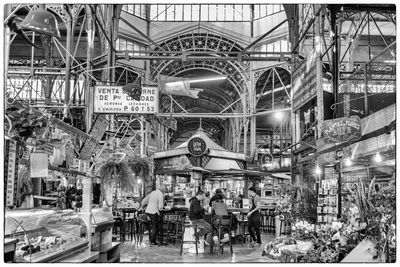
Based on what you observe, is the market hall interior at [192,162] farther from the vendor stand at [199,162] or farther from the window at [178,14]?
the window at [178,14]

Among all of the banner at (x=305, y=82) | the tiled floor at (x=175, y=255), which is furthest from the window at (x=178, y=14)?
the tiled floor at (x=175, y=255)

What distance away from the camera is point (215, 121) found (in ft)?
151

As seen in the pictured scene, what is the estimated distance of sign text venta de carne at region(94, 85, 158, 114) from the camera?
1002cm

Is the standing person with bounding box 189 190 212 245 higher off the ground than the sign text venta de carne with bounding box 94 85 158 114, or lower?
lower

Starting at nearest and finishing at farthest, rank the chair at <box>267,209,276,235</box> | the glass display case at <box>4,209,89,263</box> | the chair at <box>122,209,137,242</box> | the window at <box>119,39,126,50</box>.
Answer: the glass display case at <box>4,209,89,263</box> < the chair at <box>122,209,137,242</box> < the chair at <box>267,209,276,235</box> < the window at <box>119,39,126,50</box>

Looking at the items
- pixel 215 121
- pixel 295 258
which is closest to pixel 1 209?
pixel 295 258

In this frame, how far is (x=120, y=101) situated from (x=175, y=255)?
4.11 m

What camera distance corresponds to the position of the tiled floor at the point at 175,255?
404 inches

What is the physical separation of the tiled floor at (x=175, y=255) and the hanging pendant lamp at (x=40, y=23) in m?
6.65

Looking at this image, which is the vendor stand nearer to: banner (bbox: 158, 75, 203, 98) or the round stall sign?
the round stall sign

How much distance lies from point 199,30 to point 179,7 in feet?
8.62

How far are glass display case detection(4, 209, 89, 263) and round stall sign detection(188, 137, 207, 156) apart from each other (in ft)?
31.3

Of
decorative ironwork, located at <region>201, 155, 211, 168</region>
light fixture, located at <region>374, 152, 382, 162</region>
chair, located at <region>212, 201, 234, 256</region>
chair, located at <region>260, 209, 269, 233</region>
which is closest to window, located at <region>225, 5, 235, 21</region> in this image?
decorative ironwork, located at <region>201, 155, 211, 168</region>

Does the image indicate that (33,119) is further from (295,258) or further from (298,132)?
(298,132)
